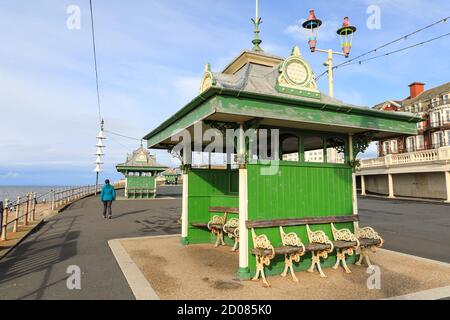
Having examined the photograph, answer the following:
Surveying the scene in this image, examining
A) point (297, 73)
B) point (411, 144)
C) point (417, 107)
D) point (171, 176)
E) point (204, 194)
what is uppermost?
point (417, 107)

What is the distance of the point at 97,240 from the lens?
9062 millimetres

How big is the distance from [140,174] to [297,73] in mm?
24061

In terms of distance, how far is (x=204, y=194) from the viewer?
8.81 m

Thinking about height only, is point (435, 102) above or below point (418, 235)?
→ above

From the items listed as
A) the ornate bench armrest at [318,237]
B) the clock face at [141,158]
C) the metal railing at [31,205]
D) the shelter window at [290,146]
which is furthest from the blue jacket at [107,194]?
the clock face at [141,158]

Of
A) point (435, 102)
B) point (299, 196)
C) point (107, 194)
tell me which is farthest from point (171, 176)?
point (299, 196)

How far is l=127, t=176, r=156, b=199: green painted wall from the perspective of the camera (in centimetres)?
2759

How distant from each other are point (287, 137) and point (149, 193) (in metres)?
22.7

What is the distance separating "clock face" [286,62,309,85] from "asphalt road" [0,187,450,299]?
4.91m

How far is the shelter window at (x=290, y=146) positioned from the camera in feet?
24.3

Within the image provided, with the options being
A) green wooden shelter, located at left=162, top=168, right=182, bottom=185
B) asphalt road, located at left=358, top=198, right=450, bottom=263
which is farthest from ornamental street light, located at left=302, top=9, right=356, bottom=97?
green wooden shelter, located at left=162, top=168, right=182, bottom=185

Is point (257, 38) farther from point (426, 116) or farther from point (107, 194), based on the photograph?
point (426, 116)

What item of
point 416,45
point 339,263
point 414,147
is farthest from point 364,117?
point 414,147

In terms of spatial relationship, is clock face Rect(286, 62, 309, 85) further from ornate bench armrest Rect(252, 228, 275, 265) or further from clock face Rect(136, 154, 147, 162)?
clock face Rect(136, 154, 147, 162)
